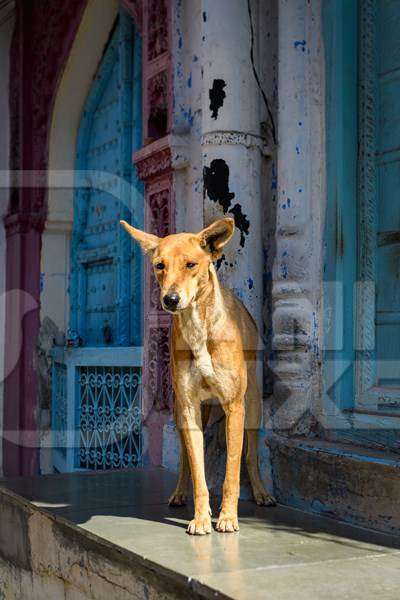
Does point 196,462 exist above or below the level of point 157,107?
below

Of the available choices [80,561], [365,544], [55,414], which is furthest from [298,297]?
[55,414]

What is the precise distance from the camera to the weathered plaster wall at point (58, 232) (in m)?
6.55

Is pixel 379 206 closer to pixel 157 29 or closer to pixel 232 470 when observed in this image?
pixel 232 470

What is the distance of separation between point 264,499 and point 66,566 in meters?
0.83

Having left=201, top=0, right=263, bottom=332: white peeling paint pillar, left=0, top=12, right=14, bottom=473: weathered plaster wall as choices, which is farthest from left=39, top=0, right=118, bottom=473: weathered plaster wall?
left=201, top=0, right=263, bottom=332: white peeling paint pillar

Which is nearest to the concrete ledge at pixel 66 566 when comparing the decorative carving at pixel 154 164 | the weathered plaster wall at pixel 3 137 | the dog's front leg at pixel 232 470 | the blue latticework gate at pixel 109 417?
the dog's front leg at pixel 232 470

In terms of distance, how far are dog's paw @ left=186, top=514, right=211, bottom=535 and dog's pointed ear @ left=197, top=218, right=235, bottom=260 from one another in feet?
3.05

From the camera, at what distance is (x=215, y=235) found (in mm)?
2992

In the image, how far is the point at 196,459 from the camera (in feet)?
10.1

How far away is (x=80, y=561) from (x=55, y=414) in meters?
3.51

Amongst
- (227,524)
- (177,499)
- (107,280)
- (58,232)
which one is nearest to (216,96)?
(177,499)

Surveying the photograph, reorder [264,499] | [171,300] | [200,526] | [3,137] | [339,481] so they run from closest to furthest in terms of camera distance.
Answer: [171,300] → [200,526] → [339,481] → [264,499] → [3,137]

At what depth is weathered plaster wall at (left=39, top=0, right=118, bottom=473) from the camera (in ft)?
21.5

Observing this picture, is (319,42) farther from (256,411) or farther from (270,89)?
(256,411)
